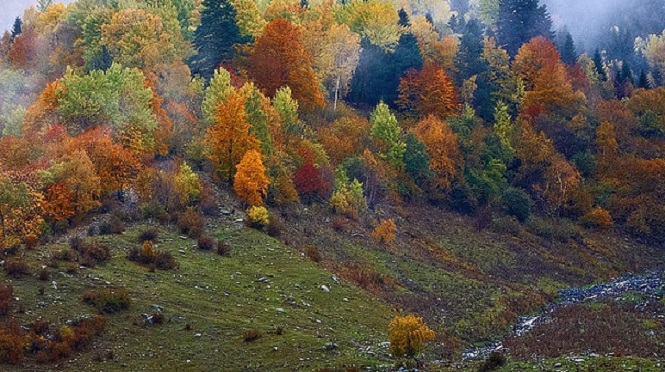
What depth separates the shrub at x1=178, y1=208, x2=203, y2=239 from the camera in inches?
2323

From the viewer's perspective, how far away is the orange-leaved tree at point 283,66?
98.4 metres

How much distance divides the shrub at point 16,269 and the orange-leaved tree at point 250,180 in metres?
26.5

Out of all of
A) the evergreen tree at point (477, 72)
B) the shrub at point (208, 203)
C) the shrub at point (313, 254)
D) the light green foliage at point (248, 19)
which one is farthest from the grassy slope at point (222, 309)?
the evergreen tree at point (477, 72)

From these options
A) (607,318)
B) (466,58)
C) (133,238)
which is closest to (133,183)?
(133,238)

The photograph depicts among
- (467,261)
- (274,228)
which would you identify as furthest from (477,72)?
(274,228)

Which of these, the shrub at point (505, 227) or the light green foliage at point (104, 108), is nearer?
the light green foliage at point (104, 108)

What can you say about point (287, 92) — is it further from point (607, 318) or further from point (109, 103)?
point (607, 318)

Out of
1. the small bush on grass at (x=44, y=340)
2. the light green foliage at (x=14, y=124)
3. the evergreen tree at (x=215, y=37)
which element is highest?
the evergreen tree at (x=215, y=37)

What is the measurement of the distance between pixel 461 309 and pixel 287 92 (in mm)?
39644

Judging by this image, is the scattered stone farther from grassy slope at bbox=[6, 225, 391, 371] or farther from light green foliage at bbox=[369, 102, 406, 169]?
light green foliage at bbox=[369, 102, 406, 169]

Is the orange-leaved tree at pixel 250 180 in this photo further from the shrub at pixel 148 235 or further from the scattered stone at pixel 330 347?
the scattered stone at pixel 330 347

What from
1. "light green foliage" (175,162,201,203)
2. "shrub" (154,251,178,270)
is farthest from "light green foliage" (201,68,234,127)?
"shrub" (154,251,178,270)

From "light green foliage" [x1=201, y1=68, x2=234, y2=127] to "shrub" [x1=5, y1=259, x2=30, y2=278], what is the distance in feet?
116

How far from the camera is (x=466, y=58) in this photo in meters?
124
